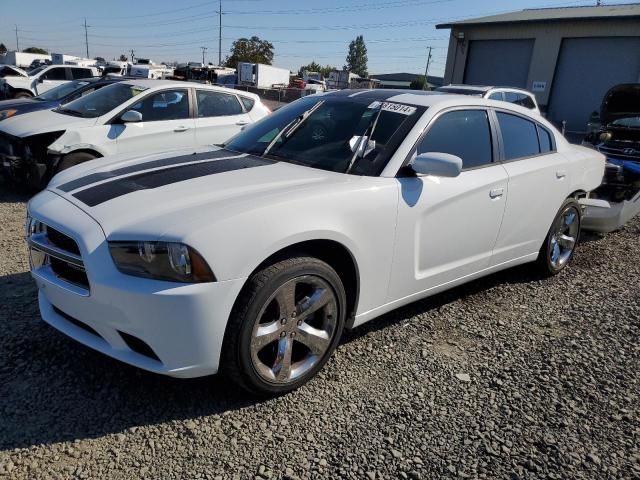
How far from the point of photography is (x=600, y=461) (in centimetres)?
246

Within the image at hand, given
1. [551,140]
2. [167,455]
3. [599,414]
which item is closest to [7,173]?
[167,455]

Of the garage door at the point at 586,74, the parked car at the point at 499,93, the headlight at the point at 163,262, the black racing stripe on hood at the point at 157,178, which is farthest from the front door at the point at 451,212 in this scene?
the garage door at the point at 586,74

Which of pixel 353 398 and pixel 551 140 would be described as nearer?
pixel 353 398

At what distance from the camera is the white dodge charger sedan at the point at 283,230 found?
233 cm

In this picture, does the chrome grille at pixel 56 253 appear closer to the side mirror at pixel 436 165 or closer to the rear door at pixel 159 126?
the side mirror at pixel 436 165

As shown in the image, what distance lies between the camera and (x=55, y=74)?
17.7m

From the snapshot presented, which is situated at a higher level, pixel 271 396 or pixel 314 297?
pixel 314 297

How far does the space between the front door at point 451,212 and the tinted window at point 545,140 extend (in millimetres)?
862

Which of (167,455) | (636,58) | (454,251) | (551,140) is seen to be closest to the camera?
(167,455)

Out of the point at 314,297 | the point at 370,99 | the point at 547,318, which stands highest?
the point at 370,99

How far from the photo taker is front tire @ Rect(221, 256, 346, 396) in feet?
8.08

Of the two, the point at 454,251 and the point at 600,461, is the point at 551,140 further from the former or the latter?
the point at 600,461

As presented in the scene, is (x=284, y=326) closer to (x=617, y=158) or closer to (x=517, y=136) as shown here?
(x=517, y=136)

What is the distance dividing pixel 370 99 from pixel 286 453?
2.43 meters
